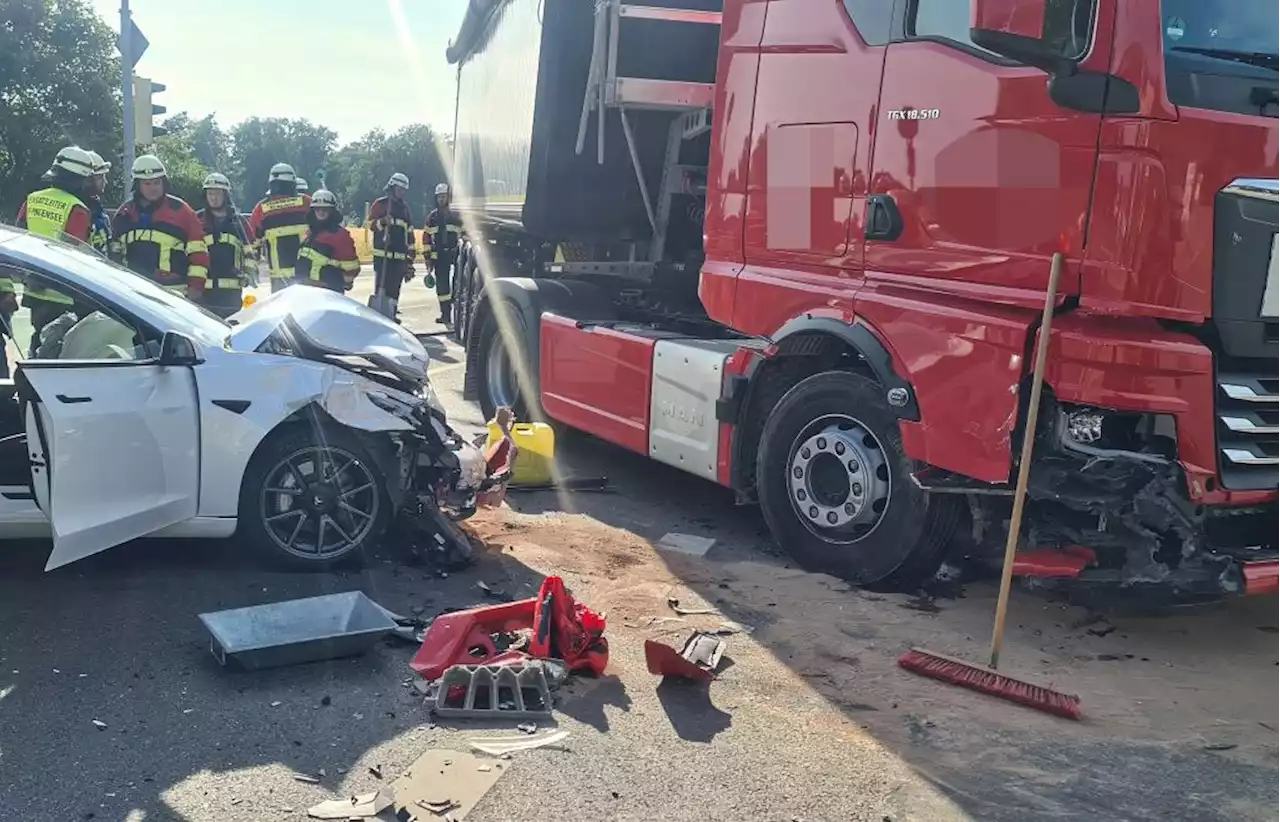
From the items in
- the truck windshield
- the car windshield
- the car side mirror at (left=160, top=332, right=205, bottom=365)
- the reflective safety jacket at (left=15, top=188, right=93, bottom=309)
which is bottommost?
the car side mirror at (left=160, top=332, right=205, bottom=365)

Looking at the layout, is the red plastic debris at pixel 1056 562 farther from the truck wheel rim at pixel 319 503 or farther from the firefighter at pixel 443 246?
the firefighter at pixel 443 246

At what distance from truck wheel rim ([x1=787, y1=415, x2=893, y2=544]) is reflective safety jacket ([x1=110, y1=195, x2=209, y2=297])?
494cm

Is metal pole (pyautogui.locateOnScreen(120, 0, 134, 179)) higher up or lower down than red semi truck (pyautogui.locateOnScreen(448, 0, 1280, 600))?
higher up

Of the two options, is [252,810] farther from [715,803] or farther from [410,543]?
[410,543]

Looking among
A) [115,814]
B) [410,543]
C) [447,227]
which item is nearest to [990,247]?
[410,543]

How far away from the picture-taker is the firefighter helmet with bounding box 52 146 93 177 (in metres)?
7.31

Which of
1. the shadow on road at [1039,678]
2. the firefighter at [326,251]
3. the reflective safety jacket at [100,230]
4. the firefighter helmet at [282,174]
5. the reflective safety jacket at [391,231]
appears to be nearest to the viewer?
the shadow on road at [1039,678]

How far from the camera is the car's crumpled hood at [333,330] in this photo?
16.9 feet

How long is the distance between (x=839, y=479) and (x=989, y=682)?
54.4 inches

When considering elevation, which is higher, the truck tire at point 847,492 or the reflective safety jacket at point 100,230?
Answer: the reflective safety jacket at point 100,230

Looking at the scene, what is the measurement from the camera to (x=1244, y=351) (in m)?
4.23

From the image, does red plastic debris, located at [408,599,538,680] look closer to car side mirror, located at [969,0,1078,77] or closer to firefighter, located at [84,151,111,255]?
car side mirror, located at [969,0,1078,77]

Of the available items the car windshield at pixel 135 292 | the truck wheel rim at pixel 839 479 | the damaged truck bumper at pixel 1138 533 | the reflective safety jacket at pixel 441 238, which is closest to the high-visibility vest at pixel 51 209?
the car windshield at pixel 135 292

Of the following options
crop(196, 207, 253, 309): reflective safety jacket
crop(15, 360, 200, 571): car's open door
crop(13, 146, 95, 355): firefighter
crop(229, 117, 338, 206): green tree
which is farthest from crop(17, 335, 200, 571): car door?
crop(229, 117, 338, 206): green tree
